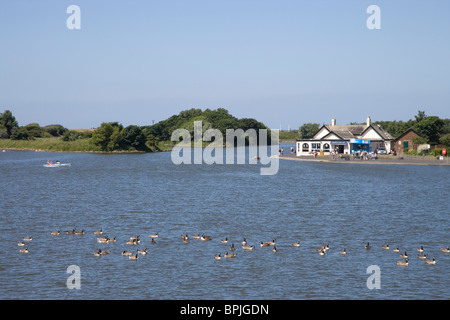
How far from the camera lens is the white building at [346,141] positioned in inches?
5042

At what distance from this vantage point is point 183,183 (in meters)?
83.5

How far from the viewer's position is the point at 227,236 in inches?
1577

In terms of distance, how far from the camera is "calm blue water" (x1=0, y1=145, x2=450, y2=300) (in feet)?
91.8

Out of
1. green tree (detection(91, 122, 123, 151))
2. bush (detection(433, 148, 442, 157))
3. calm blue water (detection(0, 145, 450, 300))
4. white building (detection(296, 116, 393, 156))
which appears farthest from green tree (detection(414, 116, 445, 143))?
green tree (detection(91, 122, 123, 151))

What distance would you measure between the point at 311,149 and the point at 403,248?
97.5 meters

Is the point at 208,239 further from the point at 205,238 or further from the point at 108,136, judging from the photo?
the point at 108,136

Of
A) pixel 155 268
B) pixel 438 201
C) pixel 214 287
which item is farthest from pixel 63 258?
pixel 438 201

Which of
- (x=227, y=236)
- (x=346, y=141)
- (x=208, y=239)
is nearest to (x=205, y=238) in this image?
(x=208, y=239)

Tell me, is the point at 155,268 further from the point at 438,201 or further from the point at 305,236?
the point at 438,201

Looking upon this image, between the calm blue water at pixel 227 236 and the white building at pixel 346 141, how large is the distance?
48.4m

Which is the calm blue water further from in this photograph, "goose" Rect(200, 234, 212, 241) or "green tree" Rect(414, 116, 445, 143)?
"green tree" Rect(414, 116, 445, 143)

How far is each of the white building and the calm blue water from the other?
1907 inches

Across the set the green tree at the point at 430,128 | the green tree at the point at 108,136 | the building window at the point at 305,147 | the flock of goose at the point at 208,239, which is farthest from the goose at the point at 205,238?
the green tree at the point at 108,136

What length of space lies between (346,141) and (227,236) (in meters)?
92.3
